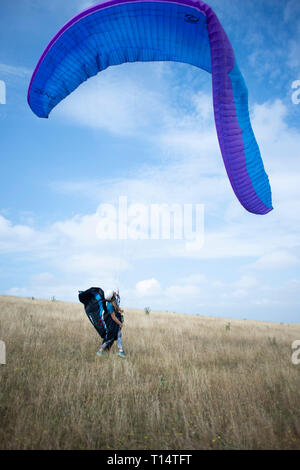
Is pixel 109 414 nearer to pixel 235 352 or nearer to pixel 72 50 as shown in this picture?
pixel 235 352

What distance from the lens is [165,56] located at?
247 inches

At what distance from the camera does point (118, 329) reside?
6.79 metres

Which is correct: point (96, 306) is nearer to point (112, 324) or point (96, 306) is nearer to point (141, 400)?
point (112, 324)

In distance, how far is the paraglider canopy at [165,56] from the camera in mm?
4555

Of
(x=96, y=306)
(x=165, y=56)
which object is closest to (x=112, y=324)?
(x=96, y=306)

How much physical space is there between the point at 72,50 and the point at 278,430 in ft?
28.1

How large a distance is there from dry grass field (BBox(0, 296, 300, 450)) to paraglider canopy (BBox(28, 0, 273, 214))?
3.89 metres

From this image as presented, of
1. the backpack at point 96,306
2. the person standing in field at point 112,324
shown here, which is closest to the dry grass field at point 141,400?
the person standing in field at point 112,324

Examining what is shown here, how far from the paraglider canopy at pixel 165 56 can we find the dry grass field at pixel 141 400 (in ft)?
12.8

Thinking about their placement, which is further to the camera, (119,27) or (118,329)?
(118,329)

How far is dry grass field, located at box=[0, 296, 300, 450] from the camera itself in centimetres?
321

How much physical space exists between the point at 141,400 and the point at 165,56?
7.47 m
